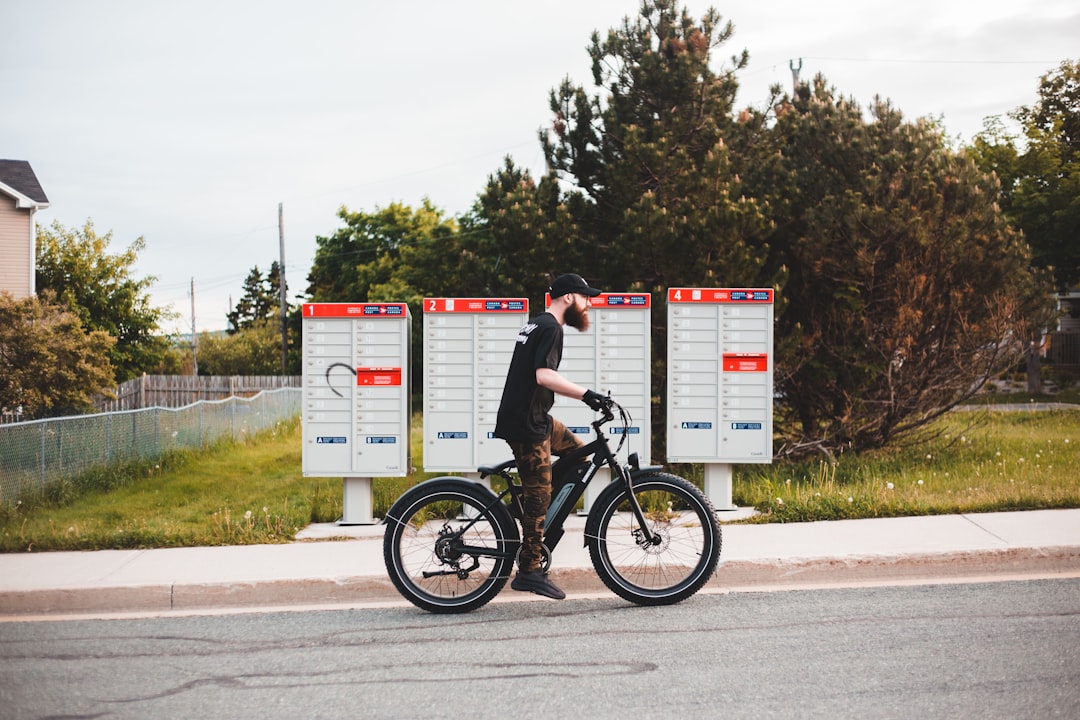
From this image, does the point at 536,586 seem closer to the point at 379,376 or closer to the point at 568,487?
the point at 568,487

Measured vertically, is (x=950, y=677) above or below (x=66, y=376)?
below

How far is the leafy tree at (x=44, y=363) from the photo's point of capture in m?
17.5

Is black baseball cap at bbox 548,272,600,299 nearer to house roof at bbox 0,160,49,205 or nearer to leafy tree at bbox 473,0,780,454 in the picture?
leafy tree at bbox 473,0,780,454

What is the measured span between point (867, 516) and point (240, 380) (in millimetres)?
29093

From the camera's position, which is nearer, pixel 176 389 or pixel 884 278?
pixel 884 278

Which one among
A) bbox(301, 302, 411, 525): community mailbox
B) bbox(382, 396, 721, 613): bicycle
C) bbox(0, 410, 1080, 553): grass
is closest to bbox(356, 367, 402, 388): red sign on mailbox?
bbox(301, 302, 411, 525): community mailbox

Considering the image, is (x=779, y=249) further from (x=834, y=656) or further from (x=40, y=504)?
(x=40, y=504)

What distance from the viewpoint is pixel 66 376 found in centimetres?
1773

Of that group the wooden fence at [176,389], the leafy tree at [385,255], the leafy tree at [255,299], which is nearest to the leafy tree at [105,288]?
the wooden fence at [176,389]

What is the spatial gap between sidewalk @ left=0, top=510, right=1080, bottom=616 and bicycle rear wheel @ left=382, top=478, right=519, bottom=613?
0.55 m

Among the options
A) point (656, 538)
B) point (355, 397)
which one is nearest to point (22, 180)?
point (355, 397)

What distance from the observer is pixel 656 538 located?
646 centimetres

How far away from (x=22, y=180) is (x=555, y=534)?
94.3 feet

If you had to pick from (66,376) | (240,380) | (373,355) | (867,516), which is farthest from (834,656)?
(240,380)
